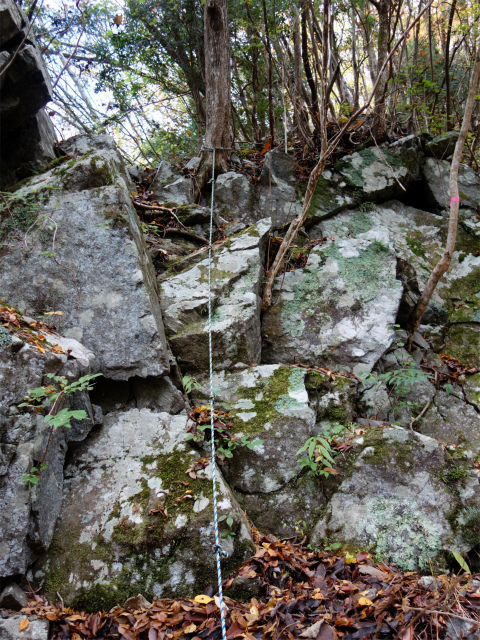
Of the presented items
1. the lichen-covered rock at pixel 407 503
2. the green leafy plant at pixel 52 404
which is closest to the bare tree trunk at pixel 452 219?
the lichen-covered rock at pixel 407 503

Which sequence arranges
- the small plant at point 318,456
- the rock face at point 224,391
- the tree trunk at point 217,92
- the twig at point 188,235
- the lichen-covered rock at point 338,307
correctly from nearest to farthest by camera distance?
the rock face at point 224,391
the small plant at point 318,456
the lichen-covered rock at point 338,307
the twig at point 188,235
the tree trunk at point 217,92

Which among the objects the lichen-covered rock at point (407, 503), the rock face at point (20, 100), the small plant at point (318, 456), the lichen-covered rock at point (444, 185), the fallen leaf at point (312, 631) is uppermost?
the rock face at point (20, 100)

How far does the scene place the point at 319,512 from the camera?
298 centimetres

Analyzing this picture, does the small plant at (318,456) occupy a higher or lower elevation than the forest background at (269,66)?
lower

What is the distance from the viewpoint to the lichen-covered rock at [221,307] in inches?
159

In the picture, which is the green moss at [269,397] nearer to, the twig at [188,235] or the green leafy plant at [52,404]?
the green leafy plant at [52,404]

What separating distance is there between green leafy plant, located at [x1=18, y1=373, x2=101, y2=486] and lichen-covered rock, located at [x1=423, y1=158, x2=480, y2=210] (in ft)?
20.0

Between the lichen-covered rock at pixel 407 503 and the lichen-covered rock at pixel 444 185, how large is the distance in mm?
4625

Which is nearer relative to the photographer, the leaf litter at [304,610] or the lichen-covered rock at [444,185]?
the leaf litter at [304,610]

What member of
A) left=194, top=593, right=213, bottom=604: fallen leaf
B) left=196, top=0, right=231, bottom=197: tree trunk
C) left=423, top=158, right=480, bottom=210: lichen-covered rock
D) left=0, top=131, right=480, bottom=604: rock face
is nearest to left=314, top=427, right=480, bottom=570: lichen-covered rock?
left=0, top=131, right=480, bottom=604: rock face

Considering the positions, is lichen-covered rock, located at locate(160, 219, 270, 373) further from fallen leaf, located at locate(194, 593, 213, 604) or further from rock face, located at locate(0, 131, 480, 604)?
fallen leaf, located at locate(194, 593, 213, 604)

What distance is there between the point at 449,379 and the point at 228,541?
3.33m

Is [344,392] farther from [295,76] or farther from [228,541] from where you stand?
[295,76]

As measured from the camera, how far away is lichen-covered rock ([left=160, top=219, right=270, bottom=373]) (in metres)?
4.05
